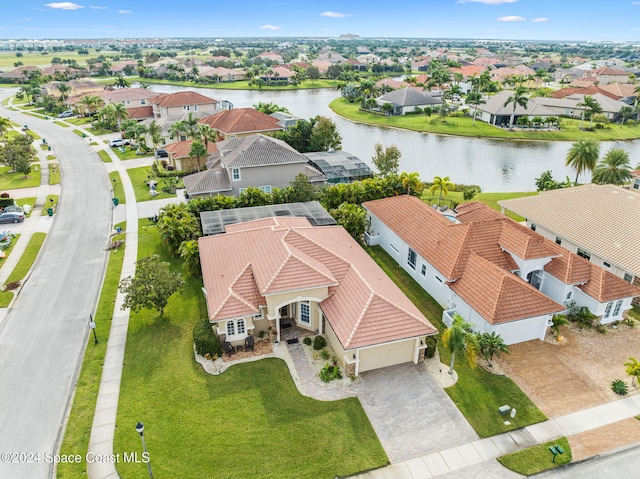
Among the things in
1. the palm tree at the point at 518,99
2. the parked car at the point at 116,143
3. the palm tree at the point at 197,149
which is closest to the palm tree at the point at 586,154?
the palm tree at the point at 518,99

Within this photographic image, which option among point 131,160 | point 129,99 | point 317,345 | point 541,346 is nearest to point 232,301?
point 317,345

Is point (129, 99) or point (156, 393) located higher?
point (129, 99)

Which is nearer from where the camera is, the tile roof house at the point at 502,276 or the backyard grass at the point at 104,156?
the tile roof house at the point at 502,276

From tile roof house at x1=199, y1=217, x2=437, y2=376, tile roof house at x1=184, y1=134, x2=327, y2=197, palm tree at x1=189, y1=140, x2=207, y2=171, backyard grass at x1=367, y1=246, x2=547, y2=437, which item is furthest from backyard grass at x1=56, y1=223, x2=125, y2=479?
palm tree at x1=189, y1=140, x2=207, y2=171

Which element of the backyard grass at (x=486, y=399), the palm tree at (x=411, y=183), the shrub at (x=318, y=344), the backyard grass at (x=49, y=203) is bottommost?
the backyard grass at (x=486, y=399)

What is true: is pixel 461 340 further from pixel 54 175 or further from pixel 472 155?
pixel 472 155

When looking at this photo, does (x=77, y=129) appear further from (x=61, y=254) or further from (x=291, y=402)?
(x=291, y=402)

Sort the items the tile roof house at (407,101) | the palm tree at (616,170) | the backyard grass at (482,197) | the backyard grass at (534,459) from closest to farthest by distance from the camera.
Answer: the backyard grass at (534,459) → the palm tree at (616,170) → the backyard grass at (482,197) → the tile roof house at (407,101)

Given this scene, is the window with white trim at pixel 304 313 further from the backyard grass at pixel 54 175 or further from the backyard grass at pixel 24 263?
the backyard grass at pixel 54 175
